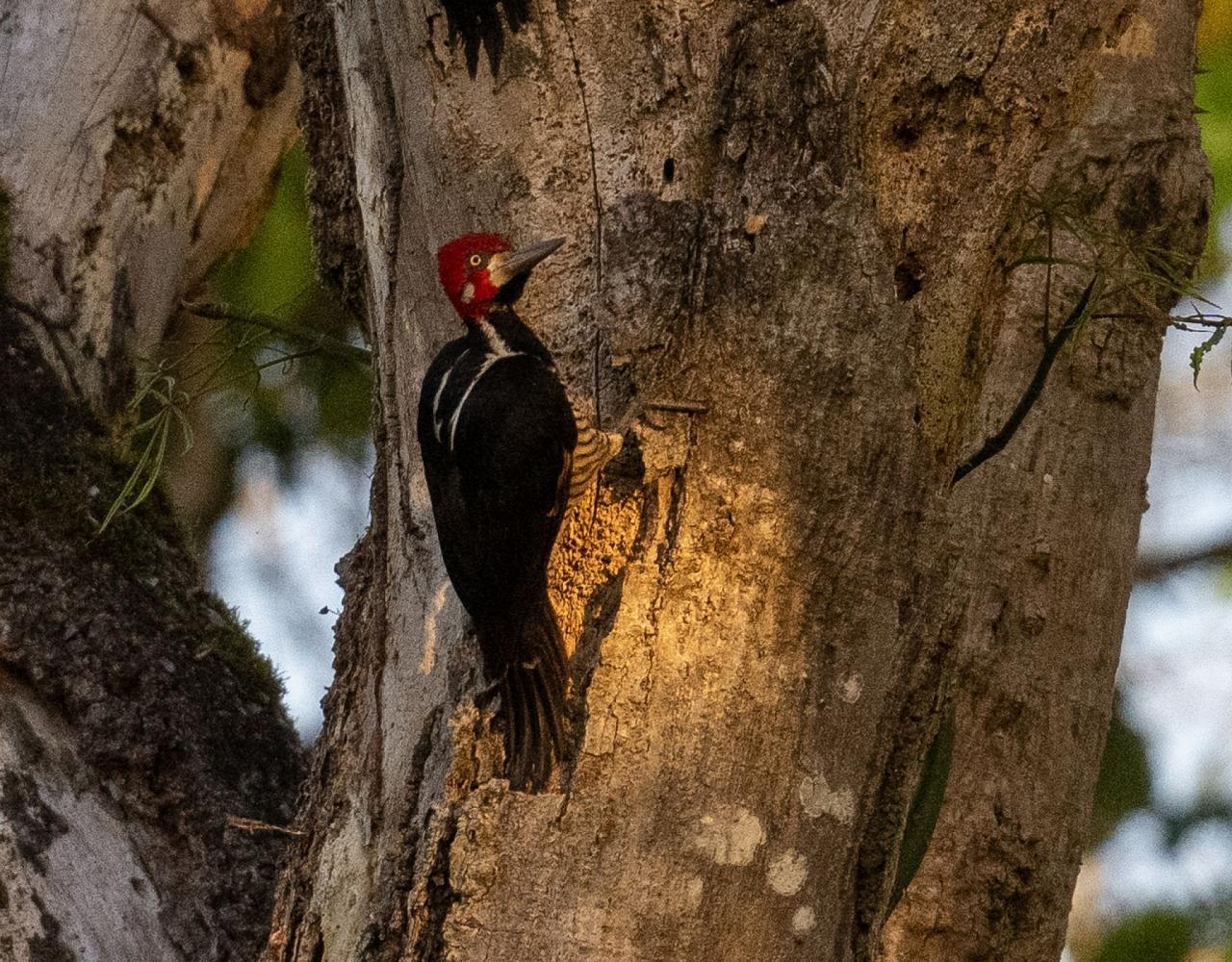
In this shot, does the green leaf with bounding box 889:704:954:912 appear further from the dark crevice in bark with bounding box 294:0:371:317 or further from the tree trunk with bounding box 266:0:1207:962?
the dark crevice in bark with bounding box 294:0:371:317

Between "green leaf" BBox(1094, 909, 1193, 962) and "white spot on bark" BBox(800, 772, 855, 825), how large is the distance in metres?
2.65

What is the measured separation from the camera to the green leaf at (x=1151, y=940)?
427 cm

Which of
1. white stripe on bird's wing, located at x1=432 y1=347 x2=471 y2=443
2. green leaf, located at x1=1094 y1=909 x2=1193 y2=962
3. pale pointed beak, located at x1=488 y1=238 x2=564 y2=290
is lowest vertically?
white stripe on bird's wing, located at x1=432 y1=347 x2=471 y2=443

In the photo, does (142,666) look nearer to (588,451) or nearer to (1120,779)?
(588,451)

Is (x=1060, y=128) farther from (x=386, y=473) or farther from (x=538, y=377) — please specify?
(x=386, y=473)

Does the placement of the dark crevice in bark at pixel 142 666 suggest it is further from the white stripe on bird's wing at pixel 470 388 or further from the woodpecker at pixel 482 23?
the woodpecker at pixel 482 23

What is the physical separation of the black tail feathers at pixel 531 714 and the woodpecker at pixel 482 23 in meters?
0.95

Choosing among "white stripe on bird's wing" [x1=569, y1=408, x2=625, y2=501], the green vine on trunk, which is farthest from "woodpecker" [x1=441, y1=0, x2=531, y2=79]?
the green vine on trunk

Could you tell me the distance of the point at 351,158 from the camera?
2.76 m

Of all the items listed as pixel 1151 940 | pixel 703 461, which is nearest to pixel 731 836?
pixel 703 461

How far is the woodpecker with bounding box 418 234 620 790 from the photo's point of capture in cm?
202

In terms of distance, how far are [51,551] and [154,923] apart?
0.78 m

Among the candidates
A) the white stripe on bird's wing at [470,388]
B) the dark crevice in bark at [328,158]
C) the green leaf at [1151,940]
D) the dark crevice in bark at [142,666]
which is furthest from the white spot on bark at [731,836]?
the green leaf at [1151,940]

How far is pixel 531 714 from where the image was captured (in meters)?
2.02
